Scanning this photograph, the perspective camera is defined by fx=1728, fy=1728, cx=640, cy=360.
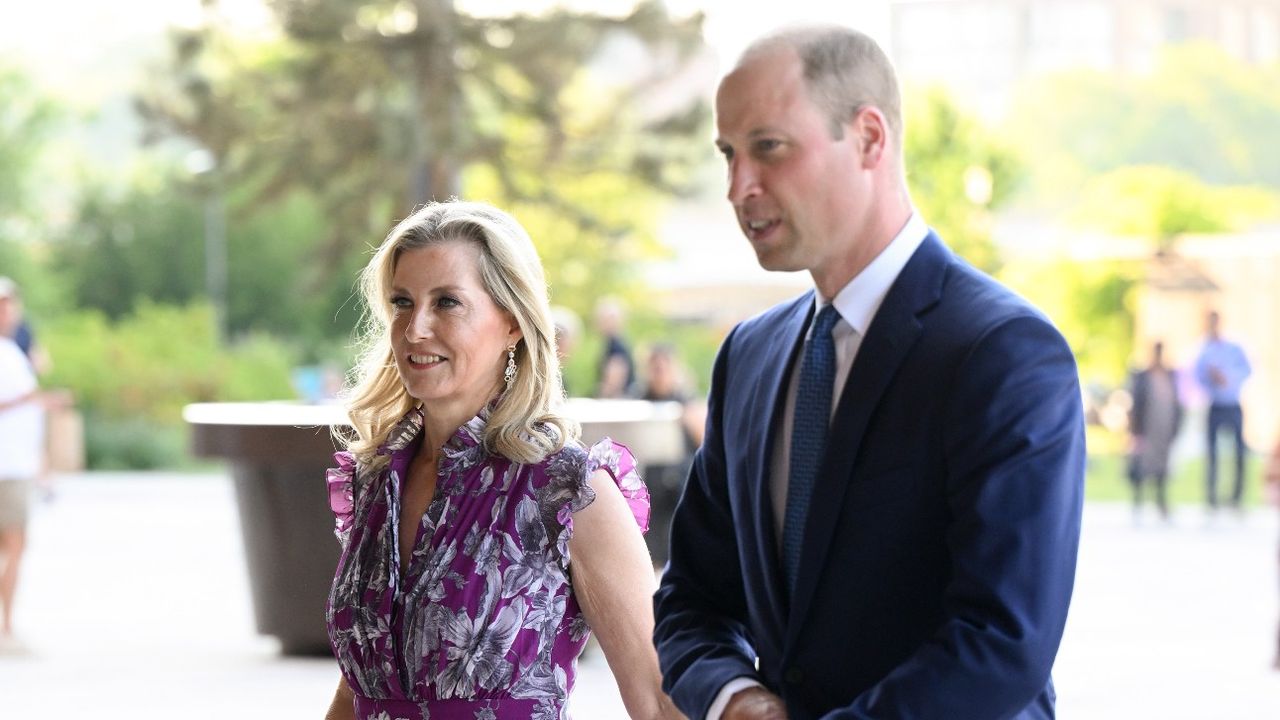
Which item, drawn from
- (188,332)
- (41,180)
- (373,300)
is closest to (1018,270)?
(188,332)

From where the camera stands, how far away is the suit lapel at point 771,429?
7.20ft

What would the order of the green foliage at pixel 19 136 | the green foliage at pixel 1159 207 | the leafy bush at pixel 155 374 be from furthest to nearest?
the green foliage at pixel 19 136
the green foliage at pixel 1159 207
the leafy bush at pixel 155 374

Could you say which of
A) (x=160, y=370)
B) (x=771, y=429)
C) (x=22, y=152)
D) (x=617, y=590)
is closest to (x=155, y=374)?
(x=160, y=370)

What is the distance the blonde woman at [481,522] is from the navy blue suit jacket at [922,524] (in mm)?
491

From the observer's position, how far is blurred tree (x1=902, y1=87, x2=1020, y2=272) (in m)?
24.6

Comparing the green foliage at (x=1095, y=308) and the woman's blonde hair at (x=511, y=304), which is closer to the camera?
the woman's blonde hair at (x=511, y=304)

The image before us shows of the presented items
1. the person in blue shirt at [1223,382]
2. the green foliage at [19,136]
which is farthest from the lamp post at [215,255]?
the person in blue shirt at [1223,382]

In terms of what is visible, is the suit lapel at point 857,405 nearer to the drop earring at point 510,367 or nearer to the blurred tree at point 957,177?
the drop earring at point 510,367

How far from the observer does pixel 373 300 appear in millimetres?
3090

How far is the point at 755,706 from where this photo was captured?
2146mm

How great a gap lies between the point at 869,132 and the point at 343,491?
1.41 m

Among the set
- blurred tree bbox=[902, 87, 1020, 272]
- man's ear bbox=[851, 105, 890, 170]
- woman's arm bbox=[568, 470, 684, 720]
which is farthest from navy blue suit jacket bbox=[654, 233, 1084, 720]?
blurred tree bbox=[902, 87, 1020, 272]

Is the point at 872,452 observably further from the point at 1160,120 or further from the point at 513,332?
the point at 1160,120

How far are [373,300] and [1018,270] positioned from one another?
27.6 metres
